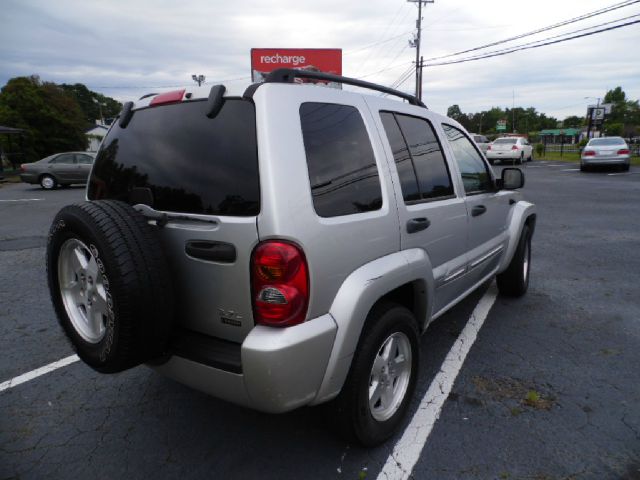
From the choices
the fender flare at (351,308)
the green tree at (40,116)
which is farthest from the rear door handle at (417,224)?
the green tree at (40,116)

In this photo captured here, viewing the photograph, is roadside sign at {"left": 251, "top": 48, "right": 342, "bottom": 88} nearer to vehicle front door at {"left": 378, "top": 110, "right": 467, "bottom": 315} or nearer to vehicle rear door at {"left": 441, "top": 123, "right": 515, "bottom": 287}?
vehicle rear door at {"left": 441, "top": 123, "right": 515, "bottom": 287}

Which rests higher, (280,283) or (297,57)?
(297,57)

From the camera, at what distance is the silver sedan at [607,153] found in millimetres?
18781

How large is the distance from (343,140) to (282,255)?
75cm

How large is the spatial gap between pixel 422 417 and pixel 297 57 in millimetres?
28777

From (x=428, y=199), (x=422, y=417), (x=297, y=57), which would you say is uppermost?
(x=297, y=57)

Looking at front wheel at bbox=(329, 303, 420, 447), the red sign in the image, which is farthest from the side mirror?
the red sign

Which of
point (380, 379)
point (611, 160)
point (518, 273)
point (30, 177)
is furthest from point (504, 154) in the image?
point (380, 379)

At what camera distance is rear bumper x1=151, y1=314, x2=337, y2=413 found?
1.75 meters

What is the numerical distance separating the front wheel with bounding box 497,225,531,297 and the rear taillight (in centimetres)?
315

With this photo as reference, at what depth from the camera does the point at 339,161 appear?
6.92 feet

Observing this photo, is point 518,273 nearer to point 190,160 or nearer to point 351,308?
point 351,308

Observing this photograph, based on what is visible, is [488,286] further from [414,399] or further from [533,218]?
[414,399]

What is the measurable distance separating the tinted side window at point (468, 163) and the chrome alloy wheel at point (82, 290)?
2538 millimetres
